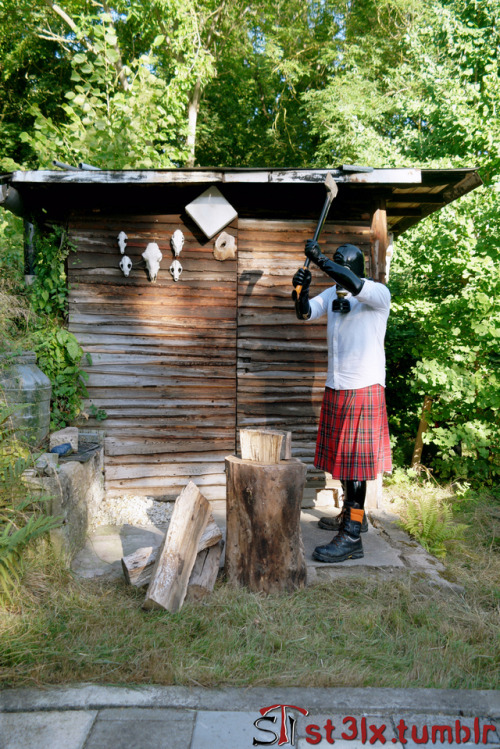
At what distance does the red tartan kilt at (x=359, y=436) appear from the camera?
12.7ft

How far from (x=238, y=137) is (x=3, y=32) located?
708 cm

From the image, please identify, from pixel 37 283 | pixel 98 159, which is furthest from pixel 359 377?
pixel 98 159

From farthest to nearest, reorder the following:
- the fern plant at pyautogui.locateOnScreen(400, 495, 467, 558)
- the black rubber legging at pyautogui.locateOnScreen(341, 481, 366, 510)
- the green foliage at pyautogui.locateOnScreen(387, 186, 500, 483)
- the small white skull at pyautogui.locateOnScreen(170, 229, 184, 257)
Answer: the green foliage at pyautogui.locateOnScreen(387, 186, 500, 483), the small white skull at pyautogui.locateOnScreen(170, 229, 184, 257), the fern plant at pyautogui.locateOnScreen(400, 495, 467, 558), the black rubber legging at pyautogui.locateOnScreen(341, 481, 366, 510)

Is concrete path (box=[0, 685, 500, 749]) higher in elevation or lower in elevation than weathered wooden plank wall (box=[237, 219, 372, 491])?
lower

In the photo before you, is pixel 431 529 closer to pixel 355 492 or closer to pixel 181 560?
pixel 355 492

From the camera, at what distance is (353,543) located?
12.7 ft

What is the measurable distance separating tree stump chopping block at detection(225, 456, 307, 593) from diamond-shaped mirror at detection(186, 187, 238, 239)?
2796 millimetres

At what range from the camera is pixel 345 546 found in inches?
151

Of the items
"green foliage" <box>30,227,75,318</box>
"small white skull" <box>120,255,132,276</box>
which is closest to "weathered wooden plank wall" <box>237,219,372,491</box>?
"small white skull" <box>120,255,132,276</box>

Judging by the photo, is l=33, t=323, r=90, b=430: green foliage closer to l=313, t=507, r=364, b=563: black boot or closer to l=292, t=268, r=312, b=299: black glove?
l=292, t=268, r=312, b=299: black glove

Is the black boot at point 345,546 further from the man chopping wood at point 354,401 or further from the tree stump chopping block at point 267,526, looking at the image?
the tree stump chopping block at point 267,526

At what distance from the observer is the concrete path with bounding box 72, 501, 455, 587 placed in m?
3.69

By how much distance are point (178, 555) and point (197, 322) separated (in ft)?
9.35

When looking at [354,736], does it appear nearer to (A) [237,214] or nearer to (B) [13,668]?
(B) [13,668]
